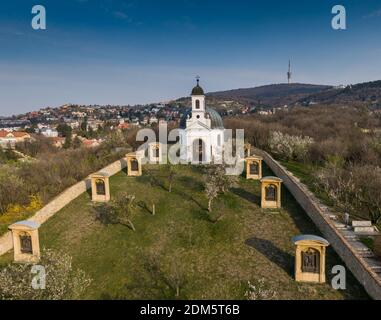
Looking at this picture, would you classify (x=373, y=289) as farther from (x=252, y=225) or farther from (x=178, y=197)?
(x=178, y=197)

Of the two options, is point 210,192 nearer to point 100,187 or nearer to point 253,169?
point 253,169

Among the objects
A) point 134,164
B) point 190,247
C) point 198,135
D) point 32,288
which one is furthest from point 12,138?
point 32,288

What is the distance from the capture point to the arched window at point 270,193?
2450 cm

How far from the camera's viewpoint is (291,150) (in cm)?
4016

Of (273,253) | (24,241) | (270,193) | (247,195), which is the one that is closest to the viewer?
(273,253)

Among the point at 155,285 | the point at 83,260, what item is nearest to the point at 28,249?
the point at 83,260

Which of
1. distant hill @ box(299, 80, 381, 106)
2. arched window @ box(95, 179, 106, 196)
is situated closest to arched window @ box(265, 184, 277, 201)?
arched window @ box(95, 179, 106, 196)

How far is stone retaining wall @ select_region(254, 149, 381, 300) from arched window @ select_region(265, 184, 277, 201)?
78.8 inches

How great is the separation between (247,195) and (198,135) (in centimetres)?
1307

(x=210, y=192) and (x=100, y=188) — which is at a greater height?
(x=210, y=192)

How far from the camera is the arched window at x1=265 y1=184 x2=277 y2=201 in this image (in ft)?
80.4

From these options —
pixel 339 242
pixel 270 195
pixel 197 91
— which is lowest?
pixel 339 242

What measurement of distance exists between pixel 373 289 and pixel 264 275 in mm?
4915

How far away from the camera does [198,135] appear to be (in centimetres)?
3834
